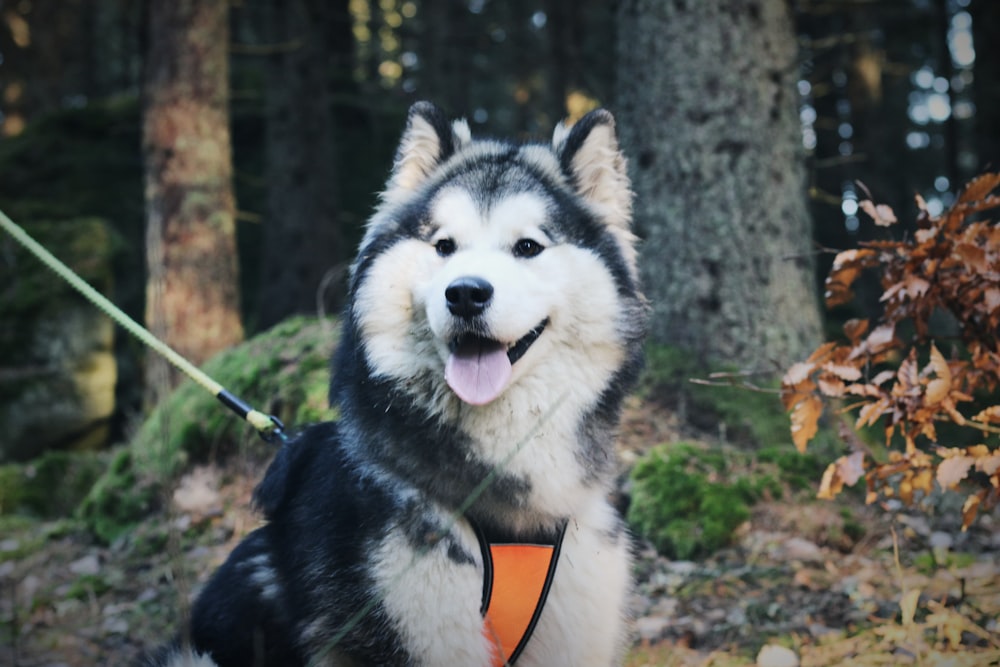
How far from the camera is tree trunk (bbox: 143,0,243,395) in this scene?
6.96 meters

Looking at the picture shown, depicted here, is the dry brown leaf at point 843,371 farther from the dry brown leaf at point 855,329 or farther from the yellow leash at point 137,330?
the yellow leash at point 137,330

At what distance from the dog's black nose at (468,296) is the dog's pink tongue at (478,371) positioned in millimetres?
168

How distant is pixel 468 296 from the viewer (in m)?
2.47

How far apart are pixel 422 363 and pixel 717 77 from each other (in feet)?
11.5

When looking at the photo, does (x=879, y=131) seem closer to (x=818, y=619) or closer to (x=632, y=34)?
(x=632, y=34)

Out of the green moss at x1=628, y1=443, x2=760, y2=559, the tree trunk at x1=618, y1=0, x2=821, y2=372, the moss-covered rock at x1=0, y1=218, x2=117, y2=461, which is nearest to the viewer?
the green moss at x1=628, y1=443, x2=760, y2=559

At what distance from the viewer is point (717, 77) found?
16.9 ft

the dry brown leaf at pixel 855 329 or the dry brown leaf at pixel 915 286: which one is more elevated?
the dry brown leaf at pixel 915 286

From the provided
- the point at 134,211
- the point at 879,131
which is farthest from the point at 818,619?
the point at 879,131

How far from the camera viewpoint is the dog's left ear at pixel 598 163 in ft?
9.81

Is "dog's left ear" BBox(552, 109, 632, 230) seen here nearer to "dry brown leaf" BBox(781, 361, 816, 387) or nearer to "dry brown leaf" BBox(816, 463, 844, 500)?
"dry brown leaf" BBox(781, 361, 816, 387)

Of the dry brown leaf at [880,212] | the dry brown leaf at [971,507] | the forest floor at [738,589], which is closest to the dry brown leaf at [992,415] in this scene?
the dry brown leaf at [971,507]

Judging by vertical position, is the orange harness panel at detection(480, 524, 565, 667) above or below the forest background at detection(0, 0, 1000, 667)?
below

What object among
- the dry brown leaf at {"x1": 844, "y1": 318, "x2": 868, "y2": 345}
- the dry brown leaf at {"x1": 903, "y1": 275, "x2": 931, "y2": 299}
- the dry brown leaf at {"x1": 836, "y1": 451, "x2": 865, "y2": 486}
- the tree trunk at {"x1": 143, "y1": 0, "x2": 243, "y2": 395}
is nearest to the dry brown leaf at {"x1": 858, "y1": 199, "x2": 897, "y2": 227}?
the dry brown leaf at {"x1": 903, "y1": 275, "x2": 931, "y2": 299}
